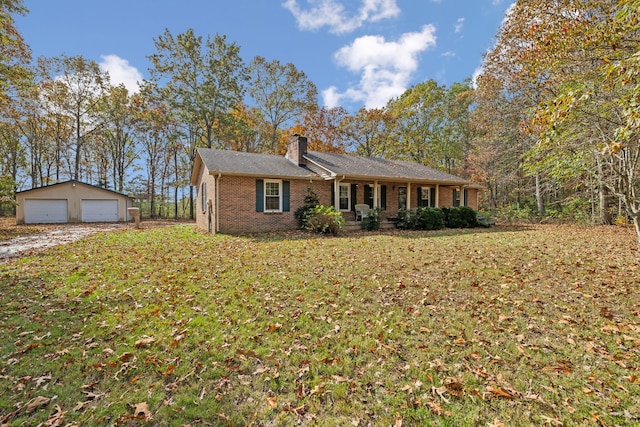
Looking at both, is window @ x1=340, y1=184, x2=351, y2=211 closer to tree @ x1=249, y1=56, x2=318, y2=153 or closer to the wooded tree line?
the wooded tree line

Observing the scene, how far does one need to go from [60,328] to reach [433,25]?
1486 cm

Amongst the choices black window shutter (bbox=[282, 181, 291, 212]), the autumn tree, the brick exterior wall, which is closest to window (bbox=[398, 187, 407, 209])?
the brick exterior wall

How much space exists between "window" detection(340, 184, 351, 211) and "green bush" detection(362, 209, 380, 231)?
151cm

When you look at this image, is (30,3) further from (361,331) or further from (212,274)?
(361,331)

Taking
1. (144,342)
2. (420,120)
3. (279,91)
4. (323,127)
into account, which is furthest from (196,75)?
(144,342)

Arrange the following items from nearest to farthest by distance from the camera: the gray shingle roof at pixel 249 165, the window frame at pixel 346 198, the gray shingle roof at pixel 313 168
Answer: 1. the gray shingle roof at pixel 249 165
2. the gray shingle roof at pixel 313 168
3. the window frame at pixel 346 198

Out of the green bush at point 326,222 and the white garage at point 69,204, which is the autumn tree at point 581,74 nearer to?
the green bush at point 326,222

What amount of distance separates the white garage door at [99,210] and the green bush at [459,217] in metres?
23.9

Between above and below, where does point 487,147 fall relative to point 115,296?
above

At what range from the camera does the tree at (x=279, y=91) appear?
89.4ft

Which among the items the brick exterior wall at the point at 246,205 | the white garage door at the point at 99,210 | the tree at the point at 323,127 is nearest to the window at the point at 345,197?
the brick exterior wall at the point at 246,205

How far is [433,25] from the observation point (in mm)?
11906

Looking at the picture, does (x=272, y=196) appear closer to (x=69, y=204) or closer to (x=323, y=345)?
(x=323, y=345)

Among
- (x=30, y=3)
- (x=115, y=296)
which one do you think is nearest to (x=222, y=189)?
(x=115, y=296)
